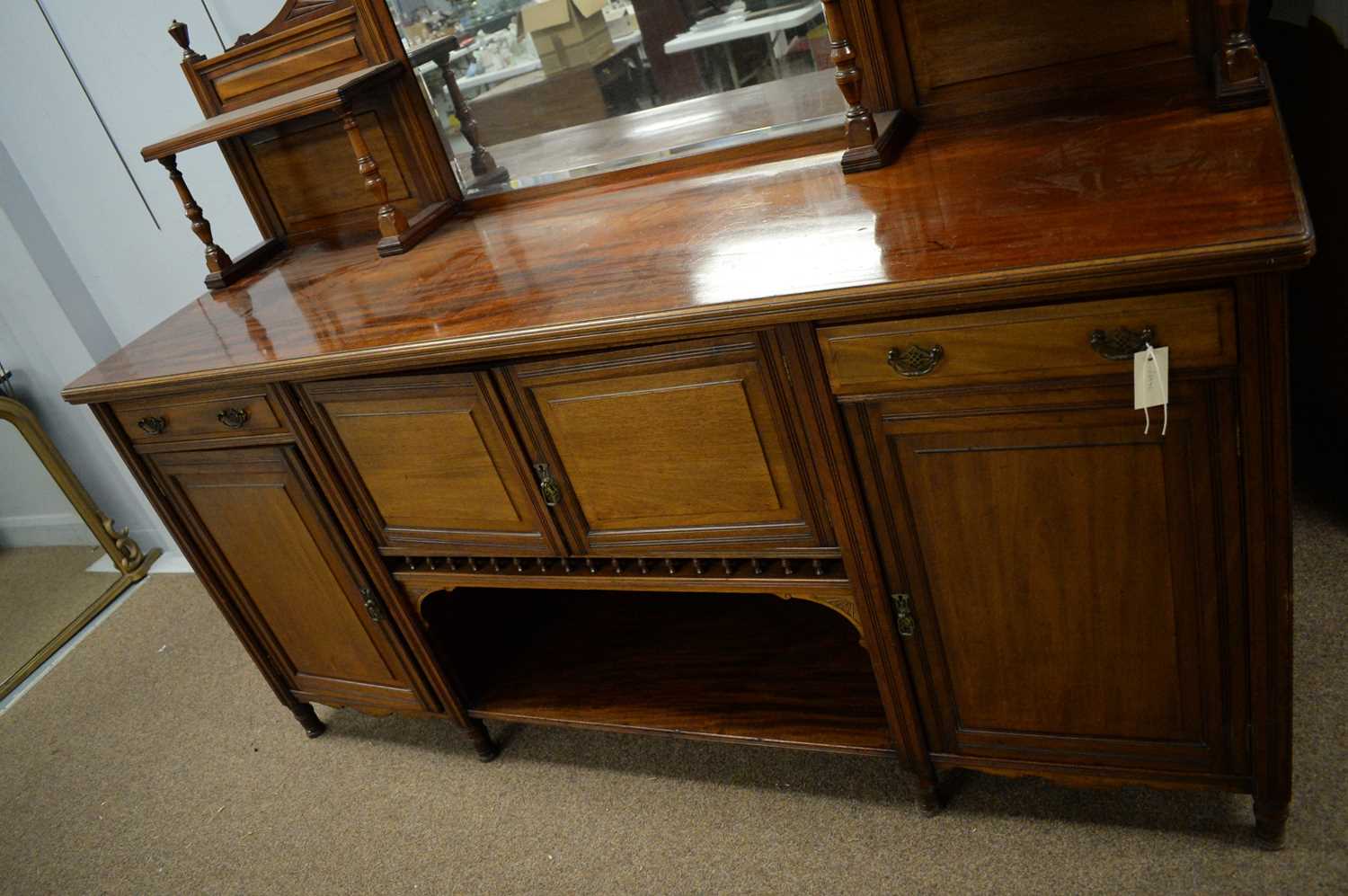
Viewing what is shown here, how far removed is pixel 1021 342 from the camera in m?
1.15

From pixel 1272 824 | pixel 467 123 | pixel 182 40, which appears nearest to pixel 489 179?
pixel 467 123

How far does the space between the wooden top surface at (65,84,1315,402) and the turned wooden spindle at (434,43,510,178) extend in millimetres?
80

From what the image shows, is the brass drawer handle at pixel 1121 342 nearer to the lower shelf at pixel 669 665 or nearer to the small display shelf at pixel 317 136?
the lower shelf at pixel 669 665

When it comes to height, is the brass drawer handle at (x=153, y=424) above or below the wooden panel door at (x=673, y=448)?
above

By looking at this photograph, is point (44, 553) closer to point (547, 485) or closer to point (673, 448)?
point (547, 485)

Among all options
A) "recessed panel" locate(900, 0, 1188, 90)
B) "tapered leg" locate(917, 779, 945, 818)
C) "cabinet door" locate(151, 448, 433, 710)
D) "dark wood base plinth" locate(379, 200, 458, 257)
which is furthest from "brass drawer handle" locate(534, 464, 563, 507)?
"recessed panel" locate(900, 0, 1188, 90)

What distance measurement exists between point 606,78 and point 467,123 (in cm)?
31

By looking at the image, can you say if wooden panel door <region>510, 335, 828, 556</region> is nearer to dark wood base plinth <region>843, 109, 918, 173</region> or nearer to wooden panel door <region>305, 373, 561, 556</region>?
wooden panel door <region>305, 373, 561, 556</region>

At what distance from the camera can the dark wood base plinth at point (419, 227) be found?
6.16 feet

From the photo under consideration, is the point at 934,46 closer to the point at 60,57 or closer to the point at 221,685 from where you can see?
the point at 60,57

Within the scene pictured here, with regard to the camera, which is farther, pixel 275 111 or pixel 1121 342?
pixel 275 111

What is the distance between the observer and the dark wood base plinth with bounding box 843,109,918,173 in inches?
58.4

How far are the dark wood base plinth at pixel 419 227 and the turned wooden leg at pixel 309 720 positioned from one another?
3.23ft

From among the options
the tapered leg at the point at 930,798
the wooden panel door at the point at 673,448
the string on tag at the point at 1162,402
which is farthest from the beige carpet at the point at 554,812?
the string on tag at the point at 1162,402
